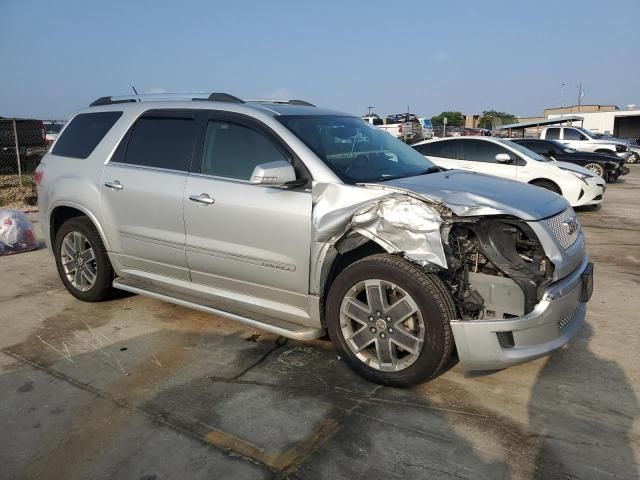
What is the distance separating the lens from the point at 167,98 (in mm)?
4605

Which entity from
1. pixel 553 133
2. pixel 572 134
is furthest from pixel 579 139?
pixel 553 133

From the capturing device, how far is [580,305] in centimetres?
363

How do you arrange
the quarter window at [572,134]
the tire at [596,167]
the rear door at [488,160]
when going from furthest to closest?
→ the quarter window at [572,134] → the tire at [596,167] → the rear door at [488,160]

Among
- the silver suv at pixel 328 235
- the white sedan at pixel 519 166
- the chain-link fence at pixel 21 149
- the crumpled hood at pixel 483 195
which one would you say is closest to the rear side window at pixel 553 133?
the white sedan at pixel 519 166

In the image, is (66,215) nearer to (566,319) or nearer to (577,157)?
(566,319)

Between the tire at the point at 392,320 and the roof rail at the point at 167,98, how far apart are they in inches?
74.0

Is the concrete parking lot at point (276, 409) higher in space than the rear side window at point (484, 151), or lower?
lower

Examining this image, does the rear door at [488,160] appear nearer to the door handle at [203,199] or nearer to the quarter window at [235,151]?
the quarter window at [235,151]

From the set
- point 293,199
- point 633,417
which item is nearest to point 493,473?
point 633,417

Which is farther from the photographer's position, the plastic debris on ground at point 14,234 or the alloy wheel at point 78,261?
the plastic debris on ground at point 14,234

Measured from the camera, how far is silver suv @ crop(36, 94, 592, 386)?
3189 mm

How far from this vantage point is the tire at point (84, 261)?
4805 millimetres

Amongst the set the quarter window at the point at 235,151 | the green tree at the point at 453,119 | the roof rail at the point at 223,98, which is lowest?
the quarter window at the point at 235,151

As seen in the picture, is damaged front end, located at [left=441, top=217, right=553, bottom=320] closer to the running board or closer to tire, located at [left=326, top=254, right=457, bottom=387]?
tire, located at [left=326, top=254, right=457, bottom=387]
